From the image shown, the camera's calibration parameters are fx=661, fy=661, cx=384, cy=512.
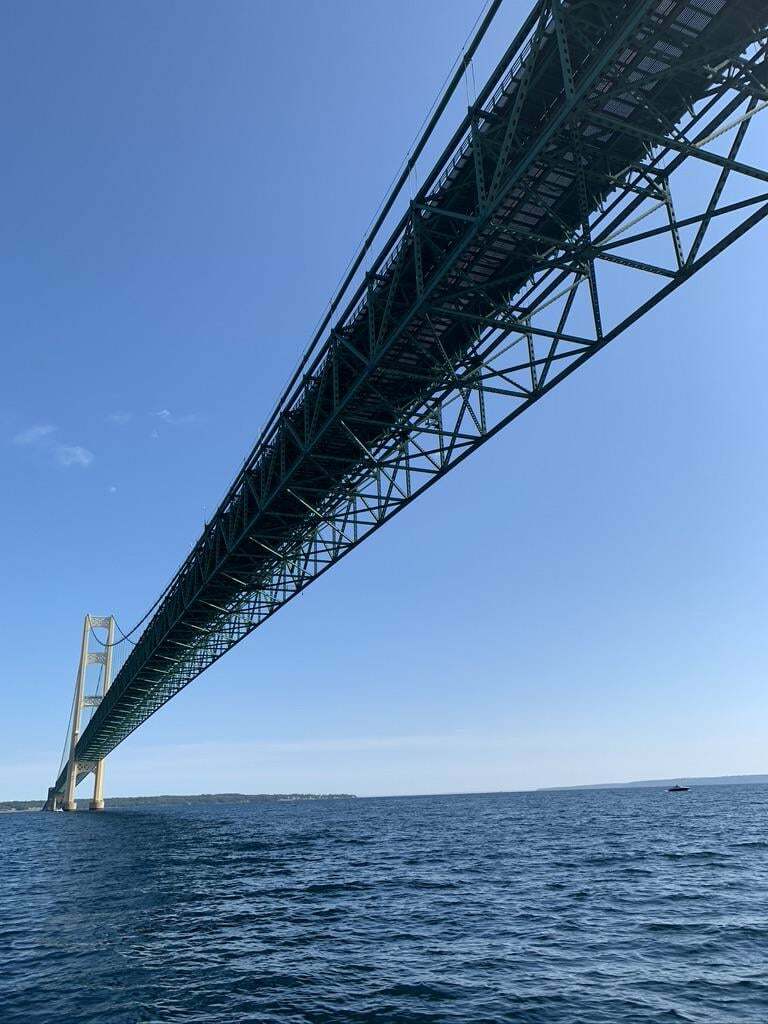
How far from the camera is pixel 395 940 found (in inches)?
485

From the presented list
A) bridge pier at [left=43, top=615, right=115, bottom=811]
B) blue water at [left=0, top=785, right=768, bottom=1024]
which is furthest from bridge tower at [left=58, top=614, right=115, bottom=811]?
blue water at [left=0, top=785, right=768, bottom=1024]

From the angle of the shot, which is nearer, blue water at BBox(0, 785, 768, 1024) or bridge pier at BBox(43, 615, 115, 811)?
blue water at BBox(0, 785, 768, 1024)

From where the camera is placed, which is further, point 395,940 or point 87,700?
point 87,700

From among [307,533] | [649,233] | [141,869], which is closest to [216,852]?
[141,869]

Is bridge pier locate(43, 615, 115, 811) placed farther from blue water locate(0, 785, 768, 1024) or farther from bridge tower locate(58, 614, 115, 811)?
blue water locate(0, 785, 768, 1024)

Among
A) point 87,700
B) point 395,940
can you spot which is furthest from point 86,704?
point 395,940

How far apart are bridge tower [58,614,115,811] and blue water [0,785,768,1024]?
67115 millimetres

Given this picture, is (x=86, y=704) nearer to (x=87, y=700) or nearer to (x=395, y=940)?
(x=87, y=700)

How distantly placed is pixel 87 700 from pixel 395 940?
87577mm

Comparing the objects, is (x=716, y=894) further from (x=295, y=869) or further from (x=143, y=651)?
(x=143, y=651)

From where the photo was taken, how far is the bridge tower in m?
85.7

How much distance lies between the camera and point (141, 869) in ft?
77.4

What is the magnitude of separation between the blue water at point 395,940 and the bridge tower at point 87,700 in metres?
67.1

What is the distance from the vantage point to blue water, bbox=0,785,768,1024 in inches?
353
